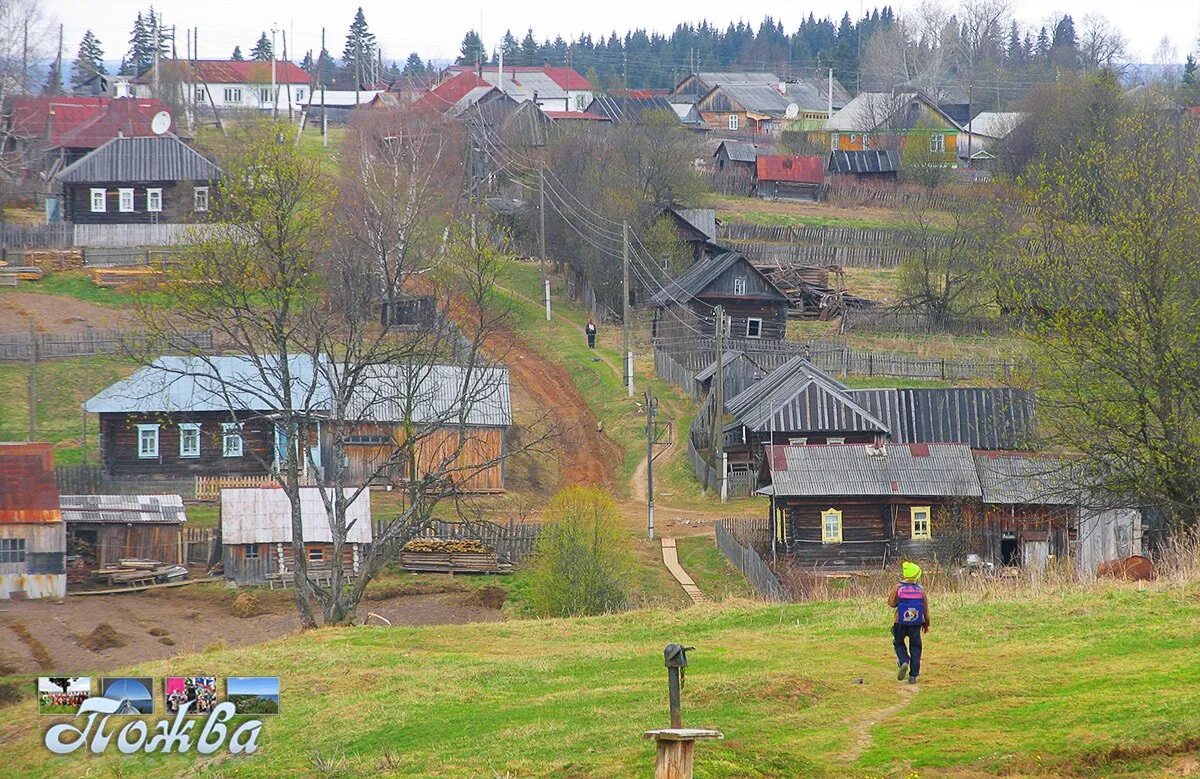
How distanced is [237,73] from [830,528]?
99.4m

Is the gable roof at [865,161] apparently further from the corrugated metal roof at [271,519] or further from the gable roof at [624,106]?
the corrugated metal roof at [271,519]

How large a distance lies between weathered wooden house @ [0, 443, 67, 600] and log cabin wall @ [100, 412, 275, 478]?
7.36 m

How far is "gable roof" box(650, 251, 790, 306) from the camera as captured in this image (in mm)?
58594

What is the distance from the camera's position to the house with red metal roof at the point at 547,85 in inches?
4722

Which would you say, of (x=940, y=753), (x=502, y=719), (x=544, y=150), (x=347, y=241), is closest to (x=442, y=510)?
(x=347, y=241)

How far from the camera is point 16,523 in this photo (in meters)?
32.7

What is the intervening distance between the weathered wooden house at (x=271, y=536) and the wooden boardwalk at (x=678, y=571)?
7.91 m

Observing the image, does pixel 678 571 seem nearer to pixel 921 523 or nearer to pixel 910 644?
pixel 921 523

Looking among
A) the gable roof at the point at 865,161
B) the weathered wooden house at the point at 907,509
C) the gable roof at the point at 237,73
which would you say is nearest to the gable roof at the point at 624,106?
the gable roof at the point at 865,161

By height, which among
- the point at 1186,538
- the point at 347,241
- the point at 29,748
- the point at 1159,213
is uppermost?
the point at 347,241

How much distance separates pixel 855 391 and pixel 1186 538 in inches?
801

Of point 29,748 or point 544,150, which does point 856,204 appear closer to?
point 544,150

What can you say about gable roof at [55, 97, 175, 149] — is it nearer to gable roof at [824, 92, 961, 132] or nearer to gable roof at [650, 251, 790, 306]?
gable roof at [650, 251, 790, 306]

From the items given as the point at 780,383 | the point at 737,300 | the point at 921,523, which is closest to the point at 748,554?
the point at 921,523
